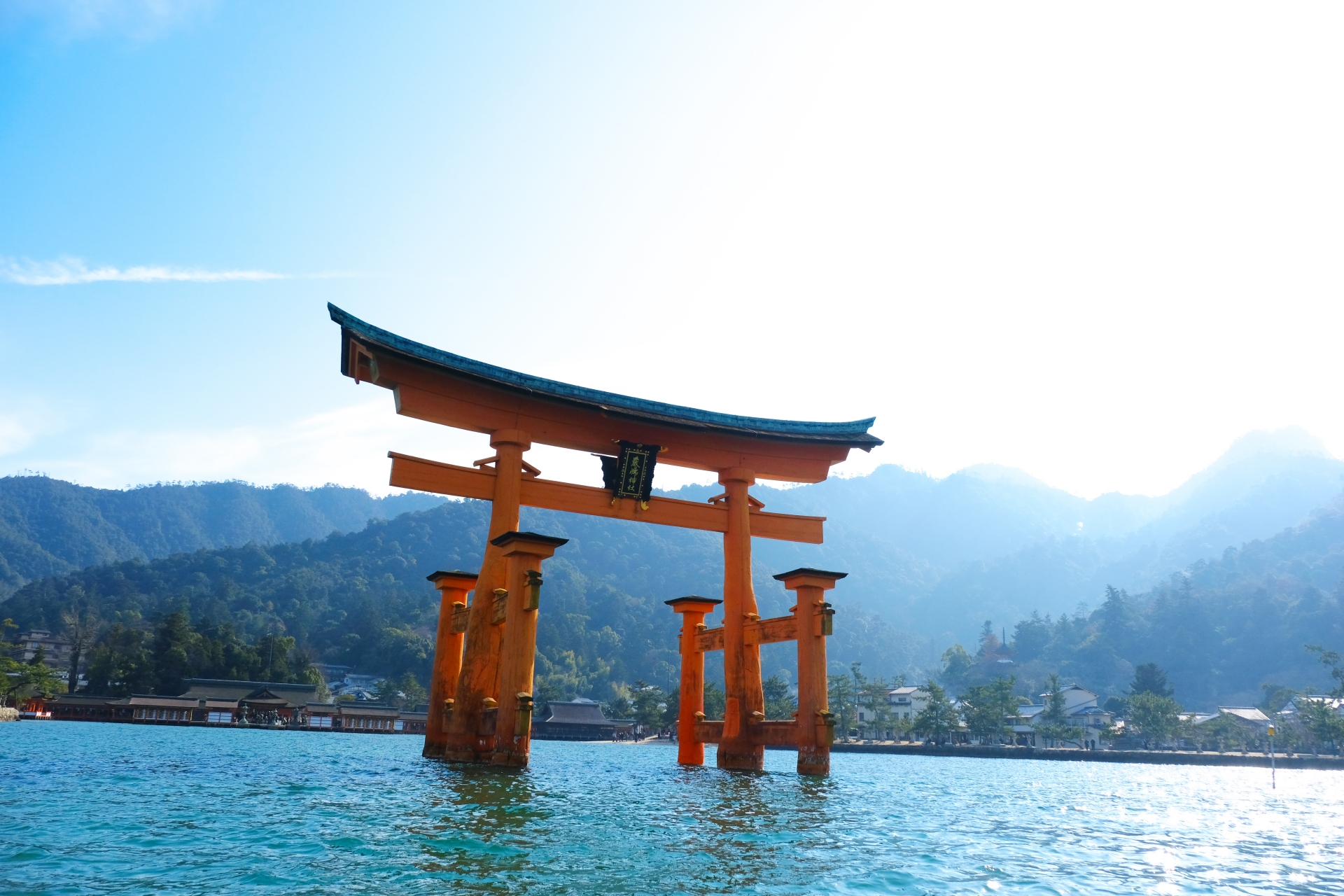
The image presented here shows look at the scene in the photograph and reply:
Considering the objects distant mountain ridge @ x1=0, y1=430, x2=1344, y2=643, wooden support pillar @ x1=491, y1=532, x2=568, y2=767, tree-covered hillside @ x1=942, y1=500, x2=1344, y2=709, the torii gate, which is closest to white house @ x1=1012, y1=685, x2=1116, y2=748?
tree-covered hillside @ x1=942, y1=500, x2=1344, y2=709

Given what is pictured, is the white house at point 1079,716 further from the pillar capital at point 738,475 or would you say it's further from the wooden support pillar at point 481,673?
the wooden support pillar at point 481,673

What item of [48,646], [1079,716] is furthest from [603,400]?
[48,646]

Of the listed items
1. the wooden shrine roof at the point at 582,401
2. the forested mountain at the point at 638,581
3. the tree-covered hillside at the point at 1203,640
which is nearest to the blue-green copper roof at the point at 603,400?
the wooden shrine roof at the point at 582,401

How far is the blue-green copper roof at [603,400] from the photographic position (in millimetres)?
12352

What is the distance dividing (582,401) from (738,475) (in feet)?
11.7

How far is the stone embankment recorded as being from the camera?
4638cm

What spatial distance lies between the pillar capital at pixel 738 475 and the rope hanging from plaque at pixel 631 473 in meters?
1.72

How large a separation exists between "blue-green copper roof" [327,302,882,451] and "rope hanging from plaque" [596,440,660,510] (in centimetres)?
66

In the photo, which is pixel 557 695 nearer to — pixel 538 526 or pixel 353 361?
pixel 353 361

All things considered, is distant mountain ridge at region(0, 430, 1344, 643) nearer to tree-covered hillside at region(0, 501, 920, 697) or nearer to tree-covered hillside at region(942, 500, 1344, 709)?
tree-covered hillside at region(0, 501, 920, 697)

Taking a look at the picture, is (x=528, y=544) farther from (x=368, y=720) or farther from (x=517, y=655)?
(x=368, y=720)

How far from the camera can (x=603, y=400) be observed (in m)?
14.1

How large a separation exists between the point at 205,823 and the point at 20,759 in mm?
10443

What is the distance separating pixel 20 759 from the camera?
574 inches
